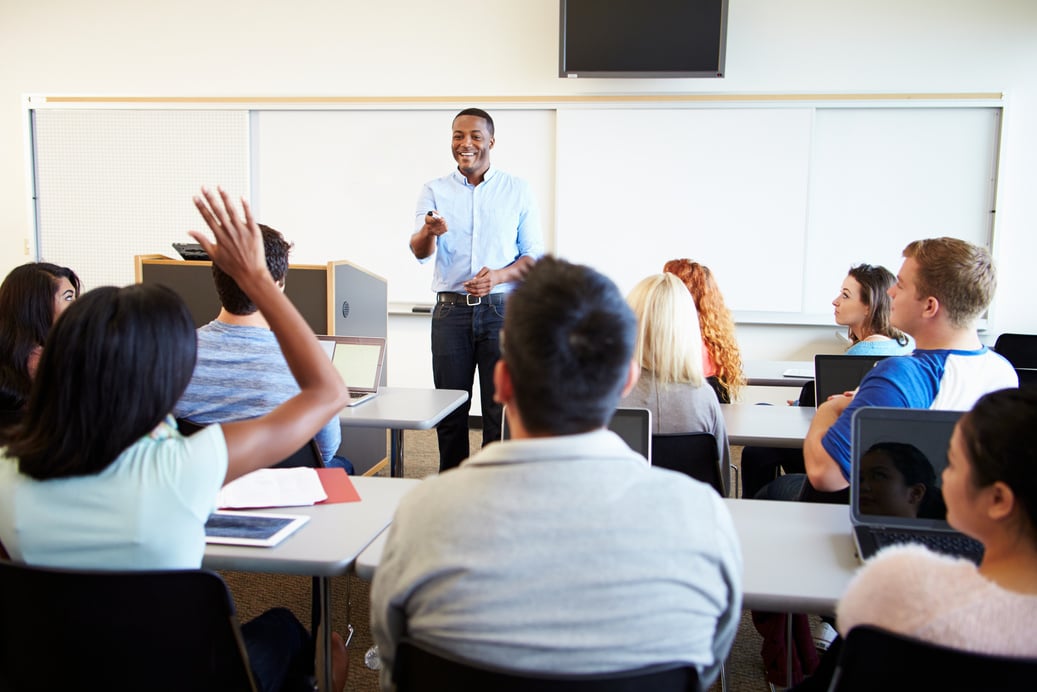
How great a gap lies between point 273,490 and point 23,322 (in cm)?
118

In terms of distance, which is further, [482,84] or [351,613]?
[482,84]

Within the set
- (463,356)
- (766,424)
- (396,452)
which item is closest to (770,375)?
(766,424)

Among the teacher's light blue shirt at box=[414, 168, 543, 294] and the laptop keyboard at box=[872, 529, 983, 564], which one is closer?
the laptop keyboard at box=[872, 529, 983, 564]

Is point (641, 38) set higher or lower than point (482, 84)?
higher

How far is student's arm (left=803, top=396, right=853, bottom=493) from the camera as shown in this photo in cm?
169

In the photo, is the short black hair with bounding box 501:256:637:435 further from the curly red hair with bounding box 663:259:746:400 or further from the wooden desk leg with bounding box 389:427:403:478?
the wooden desk leg with bounding box 389:427:403:478

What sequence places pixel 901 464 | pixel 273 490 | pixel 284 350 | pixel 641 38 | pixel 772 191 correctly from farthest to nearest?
pixel 772 191, pixel 641 38, pixel 273 490, pixel 901 464, pixel 284 350

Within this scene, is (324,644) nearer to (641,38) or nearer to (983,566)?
(983,566)

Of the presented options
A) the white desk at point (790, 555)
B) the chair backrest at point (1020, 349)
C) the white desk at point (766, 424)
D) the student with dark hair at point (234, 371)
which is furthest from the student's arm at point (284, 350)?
the chair backrest at point (1020, 349)

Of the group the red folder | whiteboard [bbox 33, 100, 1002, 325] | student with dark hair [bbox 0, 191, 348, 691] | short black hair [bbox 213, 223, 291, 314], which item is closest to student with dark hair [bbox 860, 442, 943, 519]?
the red folder

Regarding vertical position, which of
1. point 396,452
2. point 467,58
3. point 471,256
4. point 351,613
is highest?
point 467,58

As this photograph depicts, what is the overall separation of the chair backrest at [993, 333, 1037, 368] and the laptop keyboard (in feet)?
10.2

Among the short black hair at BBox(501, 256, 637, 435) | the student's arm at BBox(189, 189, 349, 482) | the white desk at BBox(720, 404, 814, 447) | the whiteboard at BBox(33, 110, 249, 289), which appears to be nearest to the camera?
the short black hair at BBox(501, 256, 637, 435)

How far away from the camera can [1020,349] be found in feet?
12.7
